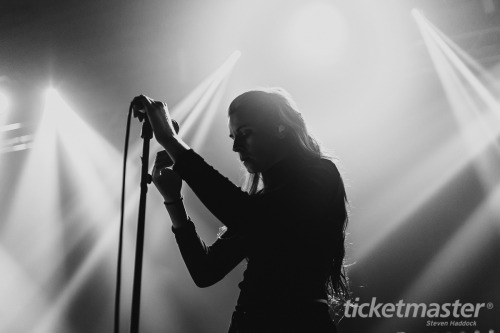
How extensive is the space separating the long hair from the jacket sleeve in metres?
0.24

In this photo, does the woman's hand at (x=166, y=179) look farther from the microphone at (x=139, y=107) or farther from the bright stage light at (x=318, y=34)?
the bright stage light at (x=318, y=34)

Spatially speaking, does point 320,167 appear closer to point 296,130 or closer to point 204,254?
point 296,130

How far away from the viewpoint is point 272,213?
Answer: 45.6 inches

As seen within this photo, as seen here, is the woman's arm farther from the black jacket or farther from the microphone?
the microphone

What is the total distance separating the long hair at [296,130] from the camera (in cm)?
133

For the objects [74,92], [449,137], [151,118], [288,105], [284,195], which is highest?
[74,92]

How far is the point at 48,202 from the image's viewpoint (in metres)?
5.39

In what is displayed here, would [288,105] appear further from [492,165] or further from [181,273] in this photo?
[181,273]

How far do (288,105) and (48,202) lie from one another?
4633 millimetres

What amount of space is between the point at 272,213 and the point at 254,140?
9.0 inches

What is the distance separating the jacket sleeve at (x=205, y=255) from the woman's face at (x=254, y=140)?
0.80 feet

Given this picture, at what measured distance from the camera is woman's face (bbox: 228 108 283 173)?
1.29 metres

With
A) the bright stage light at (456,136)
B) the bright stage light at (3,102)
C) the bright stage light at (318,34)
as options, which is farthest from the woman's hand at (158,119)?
the bright stage light at (3,102)

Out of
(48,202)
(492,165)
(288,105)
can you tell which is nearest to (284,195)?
(288,105)
